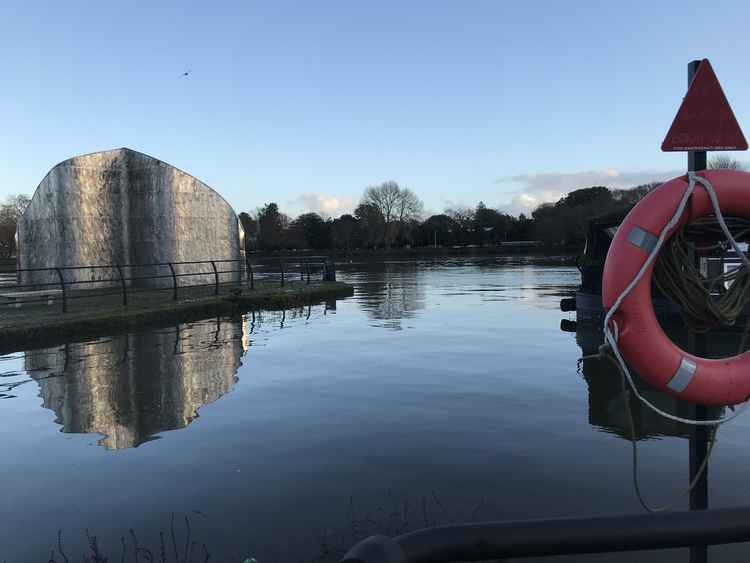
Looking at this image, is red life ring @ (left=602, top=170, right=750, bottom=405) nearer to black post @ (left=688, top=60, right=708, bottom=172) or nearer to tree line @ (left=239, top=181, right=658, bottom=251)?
black post @ (left=688, top=60, right=708, bottom=172)

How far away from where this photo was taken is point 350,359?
30.5 feet

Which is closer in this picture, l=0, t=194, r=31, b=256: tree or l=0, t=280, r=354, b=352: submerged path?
l=0, t=280, r=354, b=352: submerged path

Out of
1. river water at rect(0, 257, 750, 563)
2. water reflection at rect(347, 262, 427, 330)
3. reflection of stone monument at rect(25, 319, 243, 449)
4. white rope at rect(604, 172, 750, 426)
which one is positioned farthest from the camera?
water reflection at rect(347, 262, 427, 330)

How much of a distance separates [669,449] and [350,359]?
17.0ft

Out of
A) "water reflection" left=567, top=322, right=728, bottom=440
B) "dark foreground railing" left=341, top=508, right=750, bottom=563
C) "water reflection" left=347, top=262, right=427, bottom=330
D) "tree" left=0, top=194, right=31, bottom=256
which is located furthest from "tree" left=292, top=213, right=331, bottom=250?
"dark foreground railing" left=341, top=508, right=750, bottom=563

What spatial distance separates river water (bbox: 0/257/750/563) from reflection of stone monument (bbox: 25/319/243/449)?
0.04 meters

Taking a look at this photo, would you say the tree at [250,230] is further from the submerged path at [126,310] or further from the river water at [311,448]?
the river water at [311,448]

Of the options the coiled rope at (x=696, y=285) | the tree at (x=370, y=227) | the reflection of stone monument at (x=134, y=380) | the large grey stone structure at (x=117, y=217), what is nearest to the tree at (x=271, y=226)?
the tree at (x=370, y=227)

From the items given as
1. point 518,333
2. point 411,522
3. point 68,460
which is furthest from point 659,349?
point 518,333

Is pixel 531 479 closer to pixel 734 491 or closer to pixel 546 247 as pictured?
pixel 734 491

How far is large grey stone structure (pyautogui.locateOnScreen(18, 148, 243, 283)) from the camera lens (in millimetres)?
20828

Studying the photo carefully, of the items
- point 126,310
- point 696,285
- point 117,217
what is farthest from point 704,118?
point 117,217

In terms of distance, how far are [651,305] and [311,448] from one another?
3.27m

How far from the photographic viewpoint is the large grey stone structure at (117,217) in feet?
Answer: 68.3
